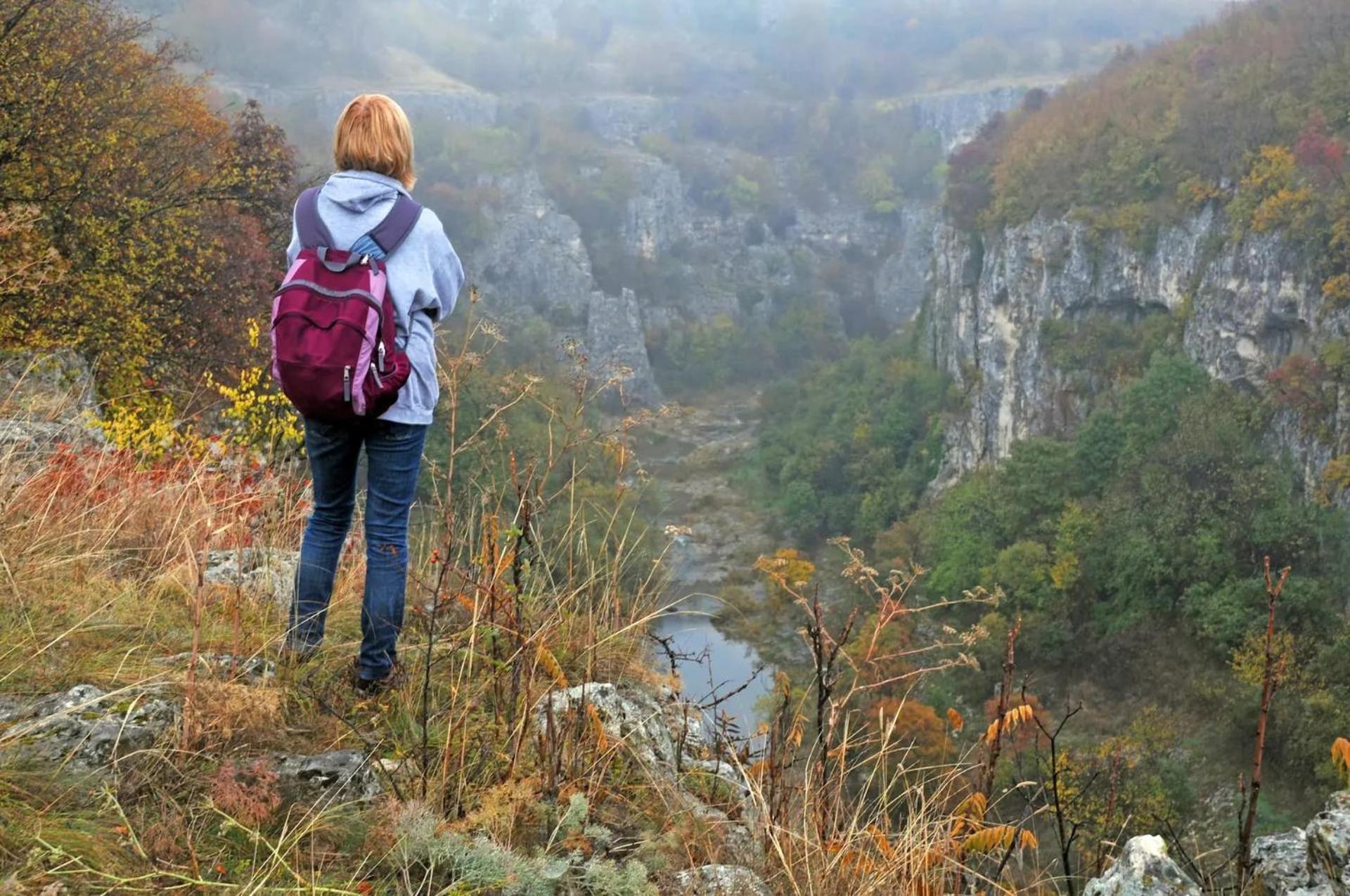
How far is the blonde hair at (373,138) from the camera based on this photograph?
8.27 ft

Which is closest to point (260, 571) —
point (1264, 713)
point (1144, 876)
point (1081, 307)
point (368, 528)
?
point (368, 528)

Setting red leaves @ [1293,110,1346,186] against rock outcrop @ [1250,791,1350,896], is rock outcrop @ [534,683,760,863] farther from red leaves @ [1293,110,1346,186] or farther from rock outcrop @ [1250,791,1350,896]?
red leaves @ [1293,110,1346,186]

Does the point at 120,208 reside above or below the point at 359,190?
above

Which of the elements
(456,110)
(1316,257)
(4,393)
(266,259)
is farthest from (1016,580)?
(456,110)

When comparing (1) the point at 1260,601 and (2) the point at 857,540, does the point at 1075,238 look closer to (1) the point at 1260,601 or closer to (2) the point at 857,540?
(2) the point at 857,540

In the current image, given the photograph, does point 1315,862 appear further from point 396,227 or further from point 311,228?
point 311,228

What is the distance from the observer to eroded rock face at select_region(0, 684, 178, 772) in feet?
6.03

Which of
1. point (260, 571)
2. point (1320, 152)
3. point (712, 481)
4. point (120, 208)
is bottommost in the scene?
point (712, 481)

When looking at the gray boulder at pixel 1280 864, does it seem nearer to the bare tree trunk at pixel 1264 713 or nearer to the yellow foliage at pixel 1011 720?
the bare tree trunk at pixel 1264 713

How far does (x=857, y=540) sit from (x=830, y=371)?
21016mm

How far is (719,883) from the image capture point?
1830 mm

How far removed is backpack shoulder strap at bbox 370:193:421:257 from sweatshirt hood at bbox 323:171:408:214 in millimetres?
46

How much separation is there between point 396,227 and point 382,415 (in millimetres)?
450

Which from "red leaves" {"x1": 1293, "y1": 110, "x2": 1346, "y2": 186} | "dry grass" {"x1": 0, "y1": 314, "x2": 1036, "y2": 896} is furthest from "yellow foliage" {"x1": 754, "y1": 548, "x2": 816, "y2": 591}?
"red leaves" {"x1": 1293, "y1": 110, "x2": 1346, "y2": 186}
